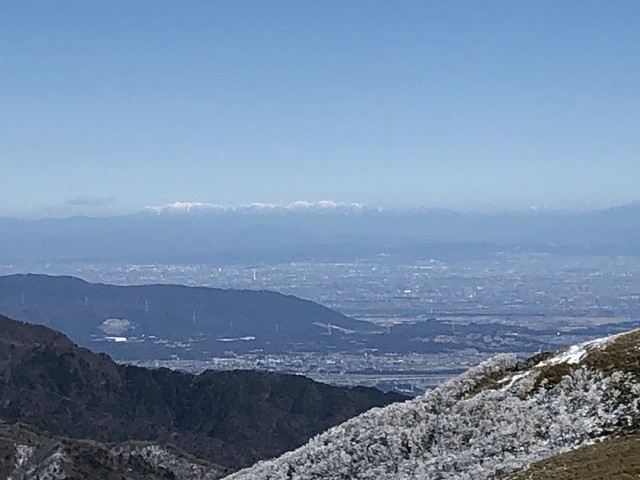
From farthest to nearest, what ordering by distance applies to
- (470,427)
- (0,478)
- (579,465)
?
1. (0,478)
2. (470,427)
3. (579,465)

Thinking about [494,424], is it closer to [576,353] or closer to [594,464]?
[576,353]

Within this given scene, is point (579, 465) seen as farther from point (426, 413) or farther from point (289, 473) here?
point (289, 473)

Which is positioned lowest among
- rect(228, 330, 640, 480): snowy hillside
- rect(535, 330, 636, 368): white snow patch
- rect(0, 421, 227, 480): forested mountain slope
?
rect(0, 421, 227, 480): forested mountain slope

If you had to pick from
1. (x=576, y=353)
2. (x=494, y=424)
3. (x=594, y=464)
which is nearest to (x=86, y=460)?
(x=576, y=353)

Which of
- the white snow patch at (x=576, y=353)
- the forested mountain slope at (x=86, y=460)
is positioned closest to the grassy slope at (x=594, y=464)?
the white snow patch at (x=576, y=353)

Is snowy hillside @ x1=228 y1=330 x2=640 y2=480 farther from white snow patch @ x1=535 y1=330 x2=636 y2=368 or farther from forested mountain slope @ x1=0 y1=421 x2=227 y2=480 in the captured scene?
forested mountain slope @ x1=0 y1=421 x2=227 y2=480

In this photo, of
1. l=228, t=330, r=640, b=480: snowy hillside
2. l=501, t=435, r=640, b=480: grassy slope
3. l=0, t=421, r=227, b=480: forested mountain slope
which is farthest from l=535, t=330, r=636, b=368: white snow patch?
l=0, t=421, r=227, b=480: forested mountain slope

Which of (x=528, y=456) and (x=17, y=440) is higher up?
(x=528, y=456)

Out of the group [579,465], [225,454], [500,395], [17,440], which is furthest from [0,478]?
[579,465]

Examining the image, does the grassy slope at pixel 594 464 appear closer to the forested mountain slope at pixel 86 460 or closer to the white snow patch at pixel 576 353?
the white snow patch at pixel 576 353
